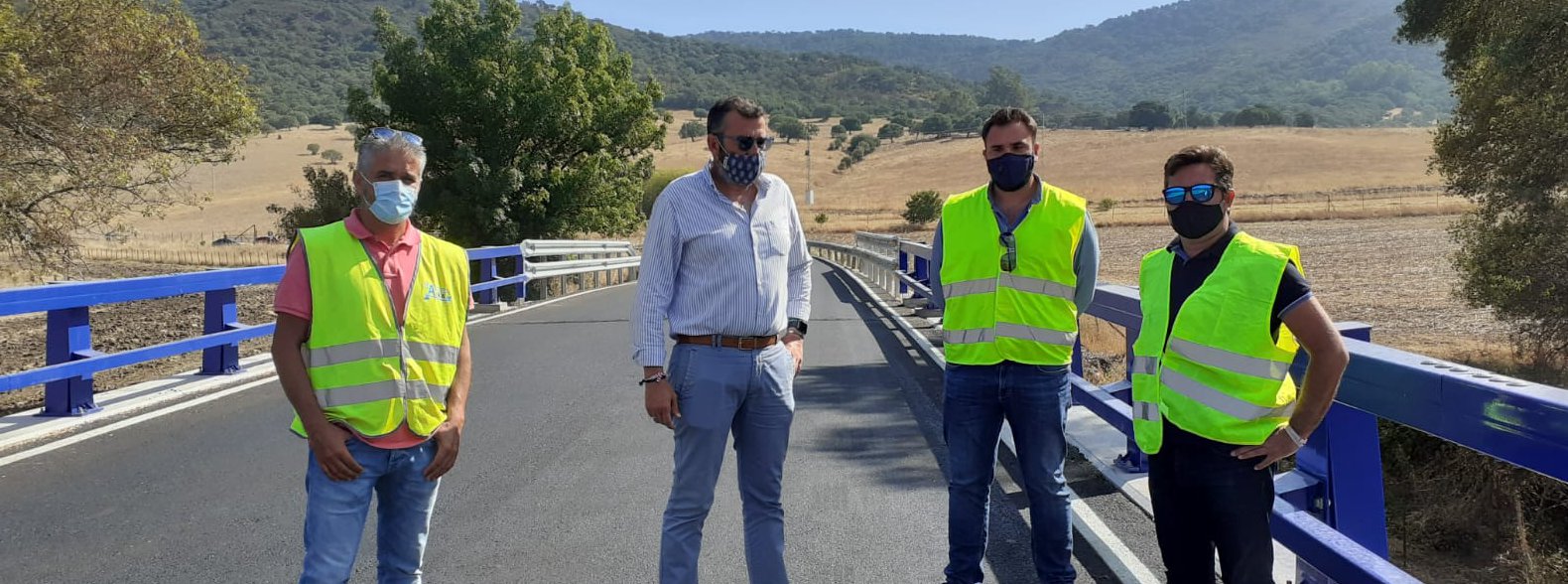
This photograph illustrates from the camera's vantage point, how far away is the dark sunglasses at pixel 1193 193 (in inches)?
130

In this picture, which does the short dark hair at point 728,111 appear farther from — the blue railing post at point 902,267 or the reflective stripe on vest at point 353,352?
the blue railing post at point 902,267

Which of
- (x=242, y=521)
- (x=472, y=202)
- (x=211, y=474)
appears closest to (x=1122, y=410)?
(x=242, y=521)

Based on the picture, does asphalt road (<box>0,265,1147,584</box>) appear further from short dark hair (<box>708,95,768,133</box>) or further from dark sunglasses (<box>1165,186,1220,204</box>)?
short dark hair (<box>708,95,768,133</box>)

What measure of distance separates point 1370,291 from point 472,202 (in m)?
21.0

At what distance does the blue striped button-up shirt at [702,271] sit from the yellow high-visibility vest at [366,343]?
2.43ft

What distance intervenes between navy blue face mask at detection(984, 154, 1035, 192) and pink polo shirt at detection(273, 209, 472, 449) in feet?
7.21

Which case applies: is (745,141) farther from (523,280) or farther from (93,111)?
(93,111)

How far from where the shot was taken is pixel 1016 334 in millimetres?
4168

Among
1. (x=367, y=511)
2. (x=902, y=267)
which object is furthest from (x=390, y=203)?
(x=902, y=267)

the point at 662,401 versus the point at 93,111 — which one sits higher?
the point at 93,111

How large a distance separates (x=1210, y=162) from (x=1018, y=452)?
1.49m

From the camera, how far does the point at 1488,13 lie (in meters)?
13.5

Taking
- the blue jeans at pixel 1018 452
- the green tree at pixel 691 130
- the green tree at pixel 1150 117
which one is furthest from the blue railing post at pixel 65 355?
the green tree at pixel 1150 117

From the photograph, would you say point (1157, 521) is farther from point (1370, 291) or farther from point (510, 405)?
point (1370, 291)
